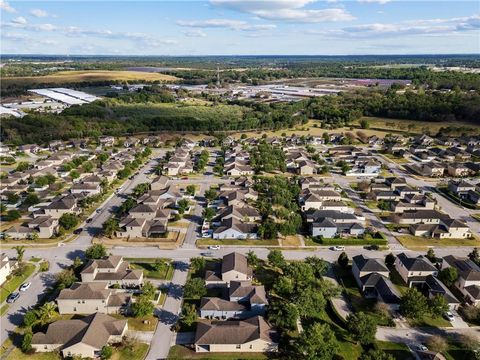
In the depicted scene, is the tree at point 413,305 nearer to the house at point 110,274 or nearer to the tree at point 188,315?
the tree at point 188,315

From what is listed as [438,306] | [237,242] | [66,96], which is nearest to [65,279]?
[237,242]

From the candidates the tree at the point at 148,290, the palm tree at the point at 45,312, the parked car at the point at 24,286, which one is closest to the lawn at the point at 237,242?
the tree at the point at 148,290

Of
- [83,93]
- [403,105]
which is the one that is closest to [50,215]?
[403,105]

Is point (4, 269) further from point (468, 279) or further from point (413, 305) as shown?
point (468, 279)

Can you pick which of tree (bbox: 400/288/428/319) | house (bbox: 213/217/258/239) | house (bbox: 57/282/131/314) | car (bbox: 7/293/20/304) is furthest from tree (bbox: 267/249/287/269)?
car (bbox: 7/293/20/304)

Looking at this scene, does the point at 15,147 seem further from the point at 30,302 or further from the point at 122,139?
the point at 30,302

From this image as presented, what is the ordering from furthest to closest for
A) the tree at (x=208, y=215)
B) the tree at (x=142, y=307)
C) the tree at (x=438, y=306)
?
the tree at (x=208, y=215) → the tree at (x=438, y=306) → the tree at (x=142, y=307)
